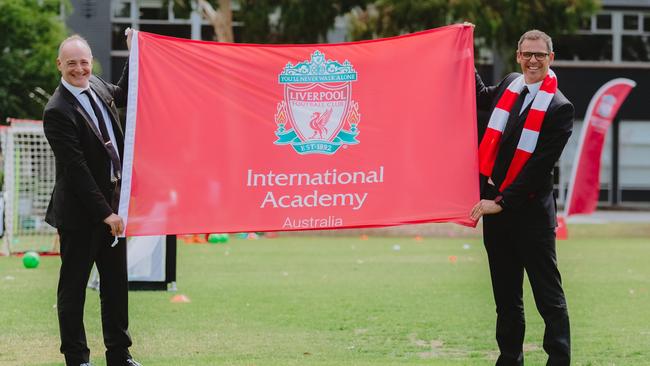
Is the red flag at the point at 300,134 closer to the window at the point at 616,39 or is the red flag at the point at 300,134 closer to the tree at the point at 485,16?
the tree at the point at 485,16

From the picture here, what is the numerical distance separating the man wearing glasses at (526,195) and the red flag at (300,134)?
38cm

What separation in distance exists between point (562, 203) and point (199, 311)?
39.0 meters

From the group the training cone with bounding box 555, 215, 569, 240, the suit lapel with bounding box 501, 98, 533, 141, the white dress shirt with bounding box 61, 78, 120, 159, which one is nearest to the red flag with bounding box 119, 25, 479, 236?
the white dress shirt with bounding box 61, 78, 120, 159

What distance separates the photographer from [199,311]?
1295 centimetres

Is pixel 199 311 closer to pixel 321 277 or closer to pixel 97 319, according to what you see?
pixel 97 319

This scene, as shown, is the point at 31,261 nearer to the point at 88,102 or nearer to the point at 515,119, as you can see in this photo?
the point at 88,102

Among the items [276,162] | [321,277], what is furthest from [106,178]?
[321,277]

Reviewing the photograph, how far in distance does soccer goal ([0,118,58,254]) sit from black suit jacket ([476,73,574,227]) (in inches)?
617

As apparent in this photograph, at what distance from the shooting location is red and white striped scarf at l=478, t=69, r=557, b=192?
318 inches

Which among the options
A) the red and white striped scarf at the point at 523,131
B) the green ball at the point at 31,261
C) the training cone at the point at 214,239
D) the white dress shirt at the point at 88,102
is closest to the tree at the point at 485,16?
the training cone at the point at 214,239

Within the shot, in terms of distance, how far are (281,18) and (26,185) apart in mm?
10794

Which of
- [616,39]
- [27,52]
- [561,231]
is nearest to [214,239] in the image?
[561,231]

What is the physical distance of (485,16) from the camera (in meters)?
34.0

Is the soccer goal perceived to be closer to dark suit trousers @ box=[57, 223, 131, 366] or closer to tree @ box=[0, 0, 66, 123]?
tree @ box=[0, 0, 66, 123]
